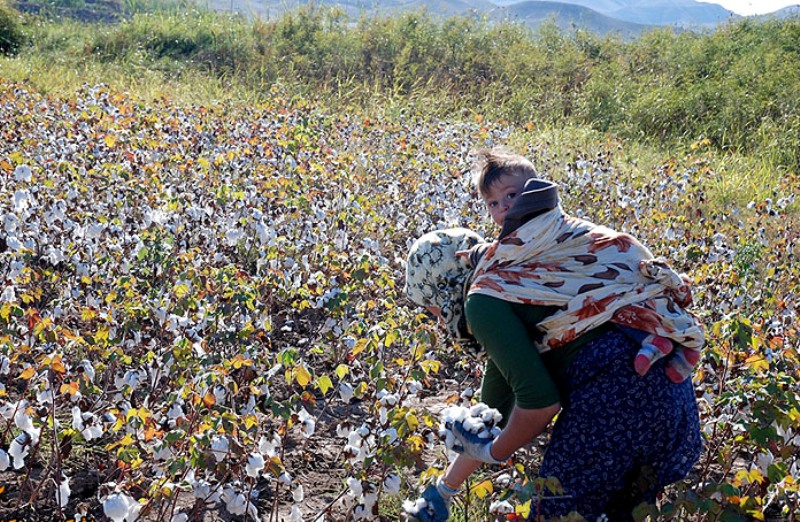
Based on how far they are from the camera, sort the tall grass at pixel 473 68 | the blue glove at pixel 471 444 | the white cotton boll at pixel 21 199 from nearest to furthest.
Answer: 1. the blue glove at pixel 471 444
2. the white cotton boll at pixel 21 199
3. the tall grass at pixel 473 68

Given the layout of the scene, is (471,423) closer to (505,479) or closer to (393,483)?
(393,483)

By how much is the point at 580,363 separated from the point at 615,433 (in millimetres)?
182

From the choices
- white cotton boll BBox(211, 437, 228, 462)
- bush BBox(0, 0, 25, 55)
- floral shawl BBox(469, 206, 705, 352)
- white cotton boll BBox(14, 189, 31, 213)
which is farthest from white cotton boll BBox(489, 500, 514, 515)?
bush BBox(0, 0, 25, 55)

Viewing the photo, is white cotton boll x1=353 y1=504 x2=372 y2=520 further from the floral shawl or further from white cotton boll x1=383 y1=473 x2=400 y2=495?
the floral shawl

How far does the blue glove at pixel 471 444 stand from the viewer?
2037mm

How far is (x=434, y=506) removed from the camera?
219 centimetres

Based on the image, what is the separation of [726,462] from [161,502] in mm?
1618

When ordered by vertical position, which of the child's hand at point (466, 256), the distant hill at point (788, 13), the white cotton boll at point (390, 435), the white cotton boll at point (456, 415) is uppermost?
the child's hand at point (466, 256)

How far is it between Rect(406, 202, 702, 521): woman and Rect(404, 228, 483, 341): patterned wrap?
0.32ft

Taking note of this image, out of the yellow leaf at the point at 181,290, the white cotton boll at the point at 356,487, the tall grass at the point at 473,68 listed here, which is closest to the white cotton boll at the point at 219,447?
the white cotton boll at the point at 356,487

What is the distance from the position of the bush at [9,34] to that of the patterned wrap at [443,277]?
11.6 meters

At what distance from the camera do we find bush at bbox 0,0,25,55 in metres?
12.2

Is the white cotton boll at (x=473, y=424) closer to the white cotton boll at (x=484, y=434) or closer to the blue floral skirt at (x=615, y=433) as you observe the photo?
the white cotton boll at (x=484, y=434)

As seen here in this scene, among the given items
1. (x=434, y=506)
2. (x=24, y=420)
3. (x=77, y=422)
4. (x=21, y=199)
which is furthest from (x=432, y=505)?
(x=21, y=199)
